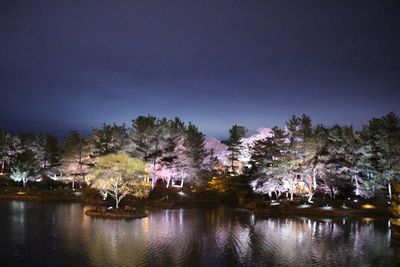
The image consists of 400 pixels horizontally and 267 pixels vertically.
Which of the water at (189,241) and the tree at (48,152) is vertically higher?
the tree at (48,152)

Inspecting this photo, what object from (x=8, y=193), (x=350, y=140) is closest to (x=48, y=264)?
(x=350, y=140)

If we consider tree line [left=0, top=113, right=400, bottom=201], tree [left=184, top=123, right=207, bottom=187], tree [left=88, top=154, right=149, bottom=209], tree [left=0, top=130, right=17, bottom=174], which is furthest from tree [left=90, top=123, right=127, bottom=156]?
tree [left=0, top=130, right=17, bottom=174]

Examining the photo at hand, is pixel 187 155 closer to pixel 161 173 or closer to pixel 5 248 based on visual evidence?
pixel 161 173

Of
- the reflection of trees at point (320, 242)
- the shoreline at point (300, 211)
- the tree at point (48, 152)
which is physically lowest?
the reflection of trees at point (320, 242)

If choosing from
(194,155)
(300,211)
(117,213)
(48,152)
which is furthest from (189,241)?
(48,152)

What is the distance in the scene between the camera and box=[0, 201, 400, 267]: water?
79.7 feet

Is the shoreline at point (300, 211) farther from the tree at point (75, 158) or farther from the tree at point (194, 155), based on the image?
the tree at point (75, 158)

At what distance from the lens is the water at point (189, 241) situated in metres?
24.3

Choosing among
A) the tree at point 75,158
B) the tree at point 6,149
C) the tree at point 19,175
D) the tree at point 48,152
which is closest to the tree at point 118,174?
the tree at point 75,158

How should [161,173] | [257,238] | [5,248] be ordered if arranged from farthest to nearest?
[161,173] → [257,238] → [5,248]

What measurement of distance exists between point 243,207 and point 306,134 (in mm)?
14077

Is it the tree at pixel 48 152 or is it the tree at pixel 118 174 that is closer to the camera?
the tree at pixel 118 174

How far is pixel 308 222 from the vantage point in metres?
42.3

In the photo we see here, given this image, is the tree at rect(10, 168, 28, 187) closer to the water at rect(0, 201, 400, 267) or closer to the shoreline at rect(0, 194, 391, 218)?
A: the shoreline at rect(0, 194, 391, 218)
